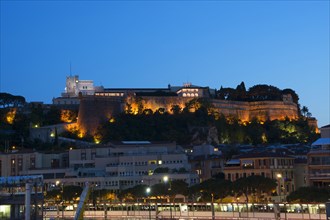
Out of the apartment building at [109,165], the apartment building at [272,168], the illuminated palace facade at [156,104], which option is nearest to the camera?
the apartment building at [272,168]

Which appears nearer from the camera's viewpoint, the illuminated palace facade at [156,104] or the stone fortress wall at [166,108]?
the stone fortress wall at [166,108]

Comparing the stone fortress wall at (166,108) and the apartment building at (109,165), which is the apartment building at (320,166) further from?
the stone fortress wall at (166,108)

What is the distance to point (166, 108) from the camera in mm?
144750

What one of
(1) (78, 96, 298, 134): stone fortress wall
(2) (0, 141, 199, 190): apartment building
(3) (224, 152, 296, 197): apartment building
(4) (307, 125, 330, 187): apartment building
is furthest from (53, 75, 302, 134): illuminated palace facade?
(4) (307, 125, 330, 187): apartment building

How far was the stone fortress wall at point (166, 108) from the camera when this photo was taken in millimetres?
131125

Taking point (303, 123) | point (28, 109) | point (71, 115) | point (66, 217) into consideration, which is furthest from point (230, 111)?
point (66, 217)

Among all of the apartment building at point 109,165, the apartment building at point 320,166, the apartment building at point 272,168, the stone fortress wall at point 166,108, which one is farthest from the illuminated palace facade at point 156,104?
the apartment building at point 320,166

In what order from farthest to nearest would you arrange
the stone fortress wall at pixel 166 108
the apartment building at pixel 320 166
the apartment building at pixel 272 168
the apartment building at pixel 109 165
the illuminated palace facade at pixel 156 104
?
the illuminated palace facade at pixel 156 104
the stone fortress wall at pixel 166 108
the apartment building at pixel 109 165
the apartment building at pixel 272 168
the apartment building at pixel 320 166

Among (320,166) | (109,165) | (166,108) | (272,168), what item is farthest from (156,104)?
(320,166)

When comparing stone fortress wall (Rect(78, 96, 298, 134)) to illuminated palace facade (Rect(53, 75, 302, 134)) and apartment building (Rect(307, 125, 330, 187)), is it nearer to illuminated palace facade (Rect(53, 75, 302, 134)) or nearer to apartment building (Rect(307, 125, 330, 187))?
illuminated palace facade (Rect(53, 75, 302, 134))

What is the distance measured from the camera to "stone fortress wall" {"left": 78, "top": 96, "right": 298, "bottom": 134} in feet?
430

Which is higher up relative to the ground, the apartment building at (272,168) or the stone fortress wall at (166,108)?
the stone fortress wall at (166,108)

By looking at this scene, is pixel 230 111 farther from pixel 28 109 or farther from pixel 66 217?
pixel 66 217

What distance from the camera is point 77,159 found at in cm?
9369
